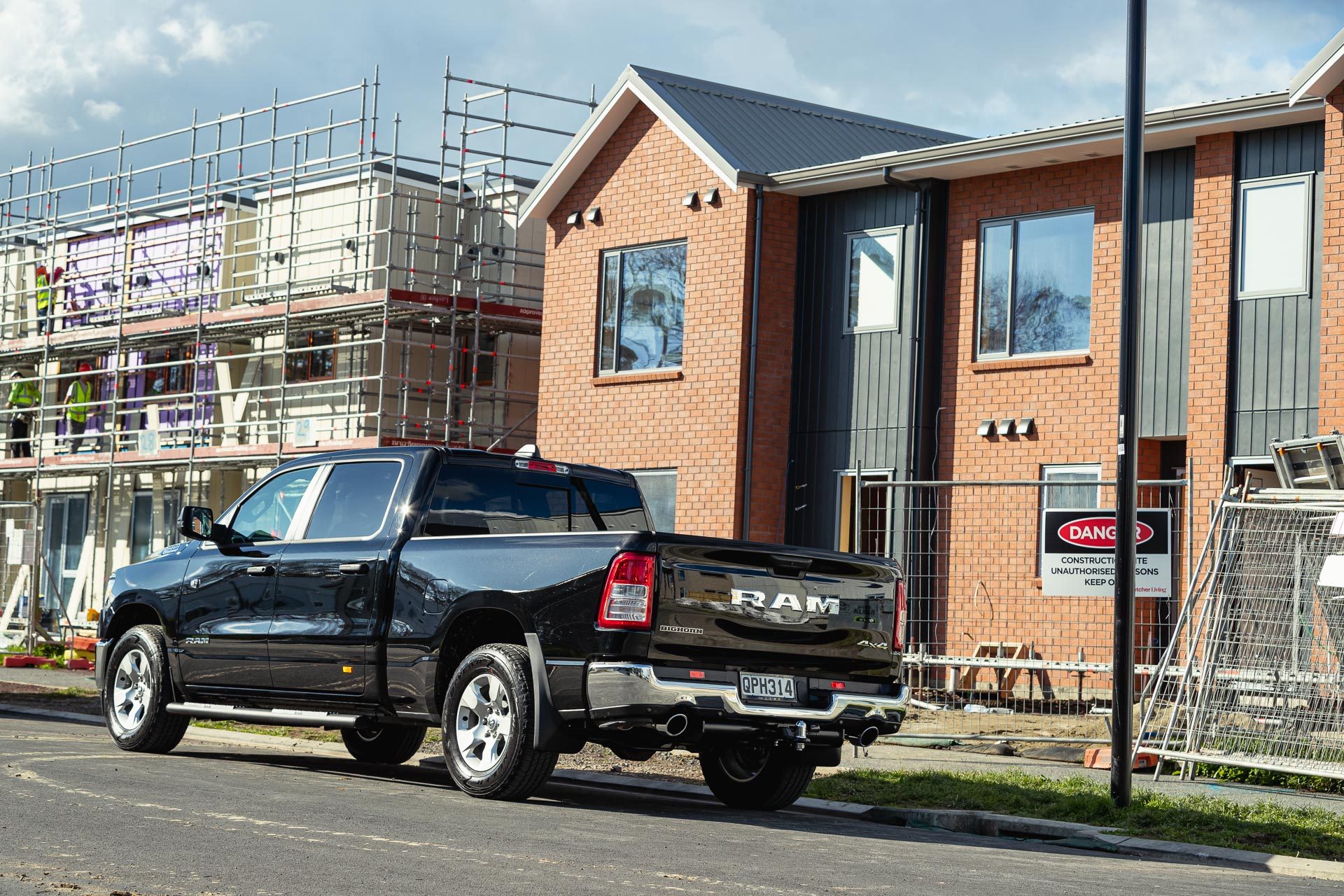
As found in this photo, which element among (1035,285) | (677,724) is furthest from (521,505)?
(1035,285)

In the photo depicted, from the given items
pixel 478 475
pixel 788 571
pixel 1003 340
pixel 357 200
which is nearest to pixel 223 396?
pixel 357 200

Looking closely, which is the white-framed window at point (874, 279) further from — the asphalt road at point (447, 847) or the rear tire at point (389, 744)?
the asphalt road at point (447, 847)

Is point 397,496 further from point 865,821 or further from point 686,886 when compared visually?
point 686,886

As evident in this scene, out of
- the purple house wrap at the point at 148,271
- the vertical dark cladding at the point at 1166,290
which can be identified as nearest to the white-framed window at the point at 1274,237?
the vertical dark cladding at the point at 1166,290

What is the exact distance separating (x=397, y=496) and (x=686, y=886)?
14.3 ft

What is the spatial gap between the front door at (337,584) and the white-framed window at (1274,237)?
1041 cm

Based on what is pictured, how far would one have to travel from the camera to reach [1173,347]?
1869 centimetres

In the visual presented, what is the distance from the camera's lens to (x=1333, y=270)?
1719cm

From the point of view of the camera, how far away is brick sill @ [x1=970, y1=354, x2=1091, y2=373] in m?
19.5

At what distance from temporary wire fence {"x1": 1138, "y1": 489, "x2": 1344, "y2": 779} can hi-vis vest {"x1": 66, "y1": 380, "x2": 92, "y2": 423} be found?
25.3 metres

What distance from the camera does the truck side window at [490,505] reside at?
10836 mm

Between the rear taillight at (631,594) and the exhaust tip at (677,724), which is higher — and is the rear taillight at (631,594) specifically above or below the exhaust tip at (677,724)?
above

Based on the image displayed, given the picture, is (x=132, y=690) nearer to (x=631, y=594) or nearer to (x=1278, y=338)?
(x=631, y=594)

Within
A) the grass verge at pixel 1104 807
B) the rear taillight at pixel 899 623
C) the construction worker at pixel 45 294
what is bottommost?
the grass verge at pixel 1104 807
